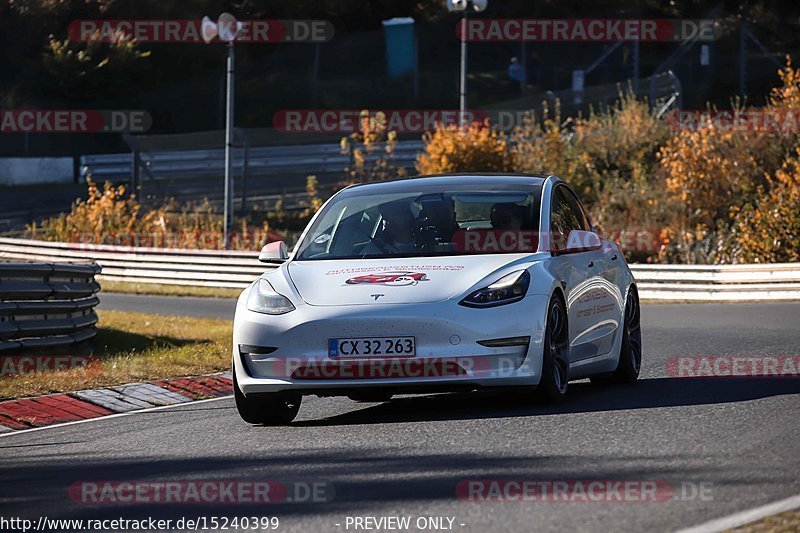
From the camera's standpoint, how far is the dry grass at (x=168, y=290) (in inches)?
1126

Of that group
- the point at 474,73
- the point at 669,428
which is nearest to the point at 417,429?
the point at 669,428

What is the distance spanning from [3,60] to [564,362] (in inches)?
1941

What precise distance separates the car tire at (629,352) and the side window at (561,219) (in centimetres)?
80

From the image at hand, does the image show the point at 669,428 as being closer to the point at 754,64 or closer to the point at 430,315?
the point at 430,315

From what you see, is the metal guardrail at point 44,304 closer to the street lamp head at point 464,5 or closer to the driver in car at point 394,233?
the driver in car at point 394,233

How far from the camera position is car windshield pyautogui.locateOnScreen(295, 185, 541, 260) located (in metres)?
10.6

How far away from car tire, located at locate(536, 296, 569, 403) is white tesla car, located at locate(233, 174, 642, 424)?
0.01m

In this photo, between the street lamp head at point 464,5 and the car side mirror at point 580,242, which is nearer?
the car side mirror at point 580,242

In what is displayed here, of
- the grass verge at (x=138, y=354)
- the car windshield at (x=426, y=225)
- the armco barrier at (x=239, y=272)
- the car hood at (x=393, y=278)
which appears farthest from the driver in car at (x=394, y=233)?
the armco barrier at (x=239, y=272)

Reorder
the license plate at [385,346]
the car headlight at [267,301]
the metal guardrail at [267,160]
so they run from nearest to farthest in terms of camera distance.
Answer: the license plate at [385,346]
the car headlight at [267,301]
the metal guardrail at [267,160]

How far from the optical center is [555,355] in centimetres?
1005

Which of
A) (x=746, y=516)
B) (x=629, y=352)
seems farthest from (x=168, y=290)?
(x=746, y=516)

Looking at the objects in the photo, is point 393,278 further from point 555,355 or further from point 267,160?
point 267,160

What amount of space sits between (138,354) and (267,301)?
18.5 feet
